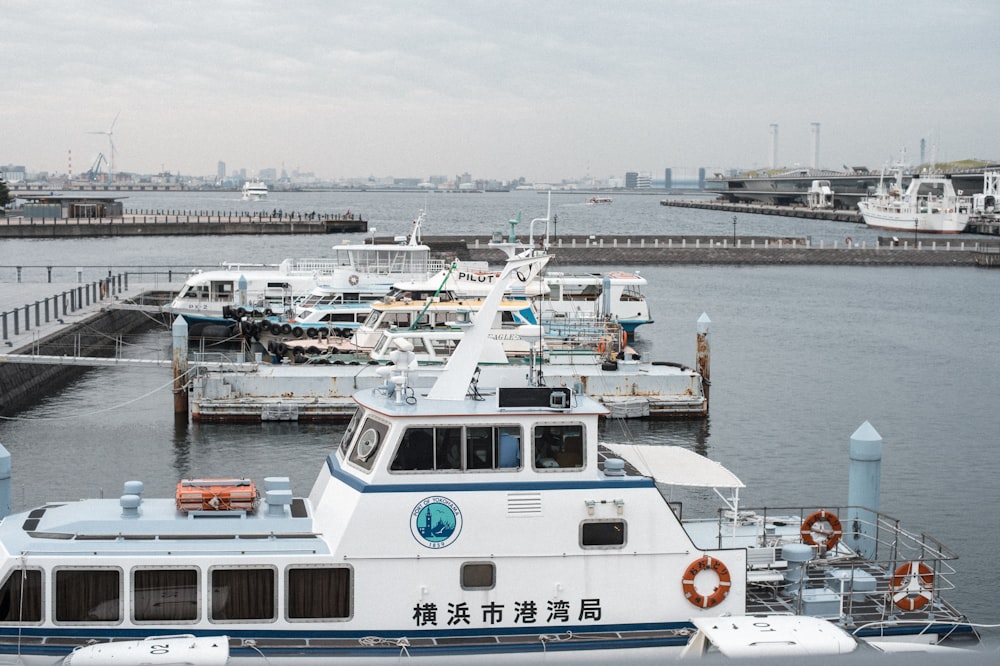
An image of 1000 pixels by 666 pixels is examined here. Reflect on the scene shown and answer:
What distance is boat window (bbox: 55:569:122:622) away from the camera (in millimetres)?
13070

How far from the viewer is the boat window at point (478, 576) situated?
44.3 feet

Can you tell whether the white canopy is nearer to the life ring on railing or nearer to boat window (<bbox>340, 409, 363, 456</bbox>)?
the life ring on railing

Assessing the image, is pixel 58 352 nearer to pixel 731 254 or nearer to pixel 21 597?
pixel 21 597

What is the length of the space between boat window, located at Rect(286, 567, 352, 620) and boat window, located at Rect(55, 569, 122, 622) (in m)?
1.96

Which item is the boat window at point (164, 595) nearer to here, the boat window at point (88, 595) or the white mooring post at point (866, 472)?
the boat window at point (88, 595)

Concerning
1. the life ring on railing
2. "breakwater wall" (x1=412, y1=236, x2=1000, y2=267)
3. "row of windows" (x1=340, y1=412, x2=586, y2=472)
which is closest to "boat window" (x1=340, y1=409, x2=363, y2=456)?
"row of windows" (x1=340, y1=412, x2=586, y2=472)

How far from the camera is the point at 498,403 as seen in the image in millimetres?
13711

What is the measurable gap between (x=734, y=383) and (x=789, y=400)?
333cm

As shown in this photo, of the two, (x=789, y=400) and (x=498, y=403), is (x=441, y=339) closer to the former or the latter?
(x=789, y=400)

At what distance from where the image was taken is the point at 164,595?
13.2m

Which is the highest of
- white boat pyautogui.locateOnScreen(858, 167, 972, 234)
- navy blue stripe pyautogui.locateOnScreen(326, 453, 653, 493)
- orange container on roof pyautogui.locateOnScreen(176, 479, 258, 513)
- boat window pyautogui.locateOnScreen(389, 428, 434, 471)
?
white boat pyautogui.locateOnScreen(858, 167, 972, 234)

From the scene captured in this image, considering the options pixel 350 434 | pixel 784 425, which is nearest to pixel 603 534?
pixel 350 434

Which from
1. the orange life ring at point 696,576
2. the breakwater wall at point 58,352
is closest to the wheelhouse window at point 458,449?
the orange life ring at point 696,576

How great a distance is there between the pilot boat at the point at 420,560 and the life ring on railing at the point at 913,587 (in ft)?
3.25
